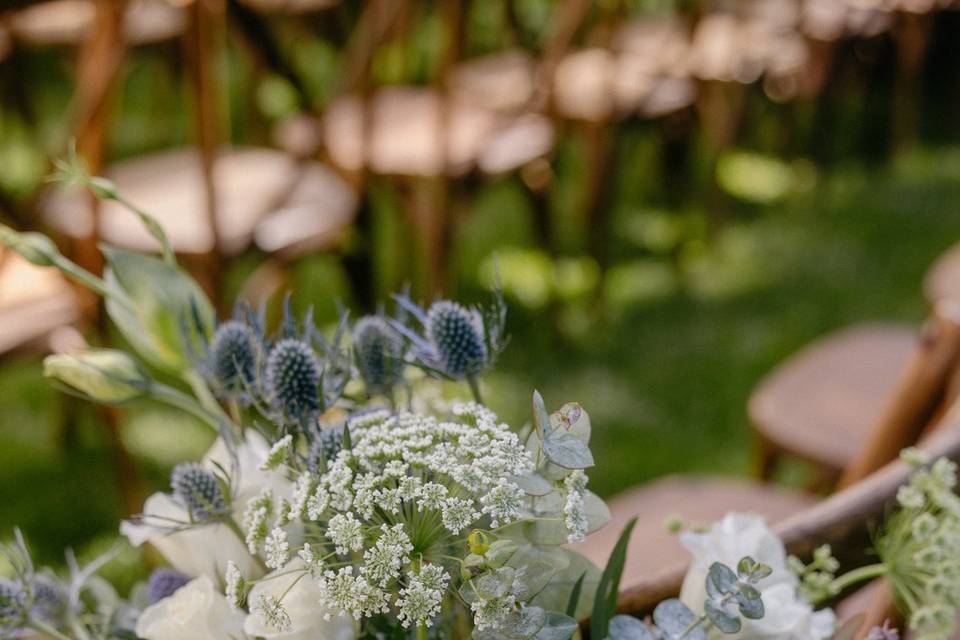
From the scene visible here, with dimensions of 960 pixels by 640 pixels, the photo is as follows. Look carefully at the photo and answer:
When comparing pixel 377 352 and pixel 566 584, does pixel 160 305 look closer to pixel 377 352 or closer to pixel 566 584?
pixel 377 352

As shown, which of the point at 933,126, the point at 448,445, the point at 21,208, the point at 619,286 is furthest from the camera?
the point at 933,126

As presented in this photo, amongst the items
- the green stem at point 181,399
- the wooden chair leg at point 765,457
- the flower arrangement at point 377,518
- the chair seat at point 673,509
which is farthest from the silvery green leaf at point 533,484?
the wooden chair leg at point 765,457

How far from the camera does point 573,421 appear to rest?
0.53m

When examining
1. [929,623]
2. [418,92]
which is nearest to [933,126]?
[418,92]

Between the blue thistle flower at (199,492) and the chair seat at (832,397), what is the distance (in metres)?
1.29

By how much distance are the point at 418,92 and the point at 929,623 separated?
270cm

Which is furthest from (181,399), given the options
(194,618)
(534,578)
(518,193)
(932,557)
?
(518,193)

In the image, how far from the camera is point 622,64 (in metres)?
3.21

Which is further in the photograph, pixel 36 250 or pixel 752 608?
pixel 36 250

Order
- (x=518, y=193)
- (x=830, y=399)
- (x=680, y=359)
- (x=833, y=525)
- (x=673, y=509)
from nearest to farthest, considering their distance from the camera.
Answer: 1. (x=833, y=525)
2. (x=673, y=509)
3. (x=830, y=399)
4. (x=680, y=359)
5. (x=518, y=193)

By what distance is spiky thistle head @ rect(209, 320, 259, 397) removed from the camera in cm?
64

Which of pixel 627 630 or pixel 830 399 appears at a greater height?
pixel 627 630

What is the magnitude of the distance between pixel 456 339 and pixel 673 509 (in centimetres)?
97

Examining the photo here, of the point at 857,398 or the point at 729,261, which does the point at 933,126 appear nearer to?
the point at 729,261
